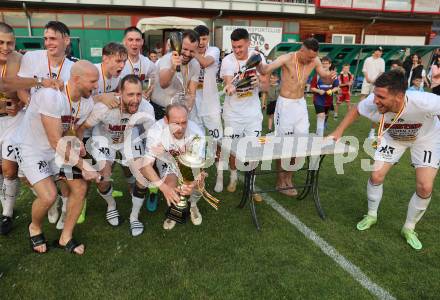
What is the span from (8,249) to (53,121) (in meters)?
1.56

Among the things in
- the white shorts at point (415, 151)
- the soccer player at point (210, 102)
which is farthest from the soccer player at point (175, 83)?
the white shorts at point (415, 151)

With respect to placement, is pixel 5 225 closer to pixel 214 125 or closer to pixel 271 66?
pixel 214 125

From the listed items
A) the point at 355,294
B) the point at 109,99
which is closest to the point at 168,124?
the point at 109,99

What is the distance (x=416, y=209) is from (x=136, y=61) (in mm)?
3863

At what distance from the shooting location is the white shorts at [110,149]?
4.23 meters

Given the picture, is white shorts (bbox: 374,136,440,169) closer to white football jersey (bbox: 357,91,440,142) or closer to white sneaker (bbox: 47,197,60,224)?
white football jersey (bbox: 357,91,440,142)

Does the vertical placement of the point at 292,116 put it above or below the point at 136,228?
above

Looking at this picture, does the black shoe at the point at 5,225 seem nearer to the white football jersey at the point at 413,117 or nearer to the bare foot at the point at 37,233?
the bare foot at the point at 37,233

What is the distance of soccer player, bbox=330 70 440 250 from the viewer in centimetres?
346

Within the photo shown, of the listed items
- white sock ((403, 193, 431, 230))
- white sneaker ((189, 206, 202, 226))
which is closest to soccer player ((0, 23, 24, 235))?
white sneaker ((189, 206, 202, 226))

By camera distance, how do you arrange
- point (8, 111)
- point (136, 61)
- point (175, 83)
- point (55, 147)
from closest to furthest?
point (55, 147)
point (8, 111)
point (136, 61)
point (175, 83)

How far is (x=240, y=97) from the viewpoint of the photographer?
5.05m

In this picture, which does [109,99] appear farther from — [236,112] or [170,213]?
[236,112]

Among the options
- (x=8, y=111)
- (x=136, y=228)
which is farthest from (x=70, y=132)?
(x=136, y=228)
